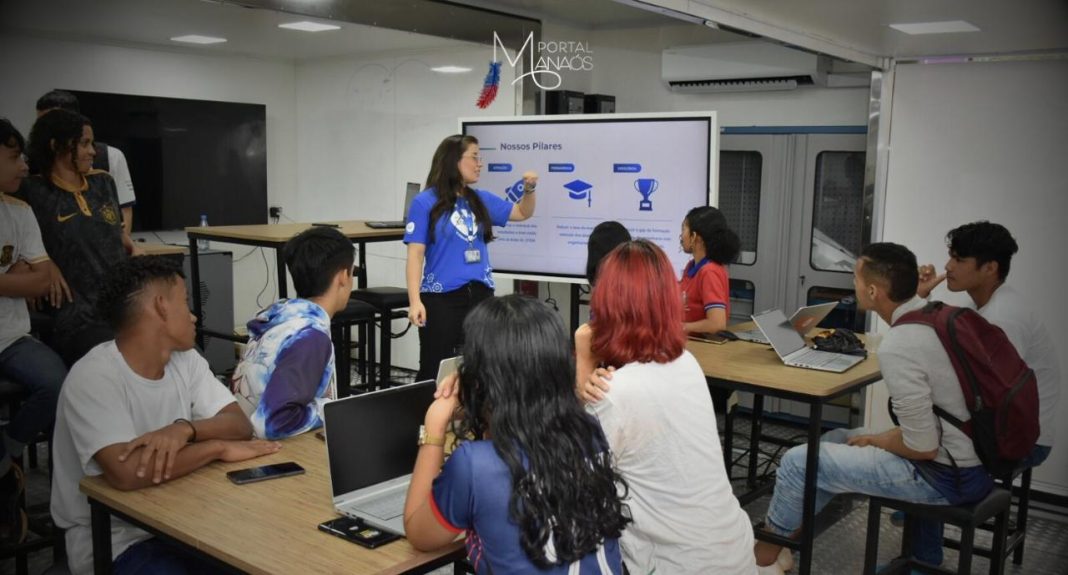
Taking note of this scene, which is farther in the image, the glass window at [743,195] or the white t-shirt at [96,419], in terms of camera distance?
the glass window at [743,195]

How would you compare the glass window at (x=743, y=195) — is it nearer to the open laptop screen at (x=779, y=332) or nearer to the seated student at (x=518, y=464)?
the open laptop screen at (x=779, y=332)

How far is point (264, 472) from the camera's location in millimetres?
2211

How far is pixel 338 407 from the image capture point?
1.99 m

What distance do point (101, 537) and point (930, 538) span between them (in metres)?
2.92

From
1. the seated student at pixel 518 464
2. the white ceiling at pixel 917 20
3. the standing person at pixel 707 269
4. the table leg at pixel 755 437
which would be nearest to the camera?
the seated student at pixel 518 464

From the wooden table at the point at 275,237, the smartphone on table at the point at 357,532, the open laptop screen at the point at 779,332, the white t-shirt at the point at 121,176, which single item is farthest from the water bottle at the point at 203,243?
the smartphone on table at the point at 357,532

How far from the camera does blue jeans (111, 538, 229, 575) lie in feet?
6.92

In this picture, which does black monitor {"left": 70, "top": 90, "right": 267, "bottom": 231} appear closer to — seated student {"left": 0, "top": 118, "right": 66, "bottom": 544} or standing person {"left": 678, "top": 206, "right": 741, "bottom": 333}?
seated student {"left": 0, "top": 118, "right": 66, "bottom": 544}

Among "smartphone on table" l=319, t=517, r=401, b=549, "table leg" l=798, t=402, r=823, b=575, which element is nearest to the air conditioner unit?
"table leg" l=798, t=402, r=823, b=575

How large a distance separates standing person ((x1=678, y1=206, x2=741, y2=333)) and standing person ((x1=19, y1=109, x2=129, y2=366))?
2421 millimetres

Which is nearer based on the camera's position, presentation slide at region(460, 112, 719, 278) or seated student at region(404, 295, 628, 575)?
seated student at region(404, 295, 628, 575)

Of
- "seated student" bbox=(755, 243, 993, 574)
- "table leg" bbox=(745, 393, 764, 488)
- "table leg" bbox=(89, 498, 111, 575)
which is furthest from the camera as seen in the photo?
"table leg" bbox=(745, 393, 764, 488)

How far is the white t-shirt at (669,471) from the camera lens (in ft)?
6.69

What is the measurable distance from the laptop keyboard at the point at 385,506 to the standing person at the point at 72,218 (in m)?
1.88
